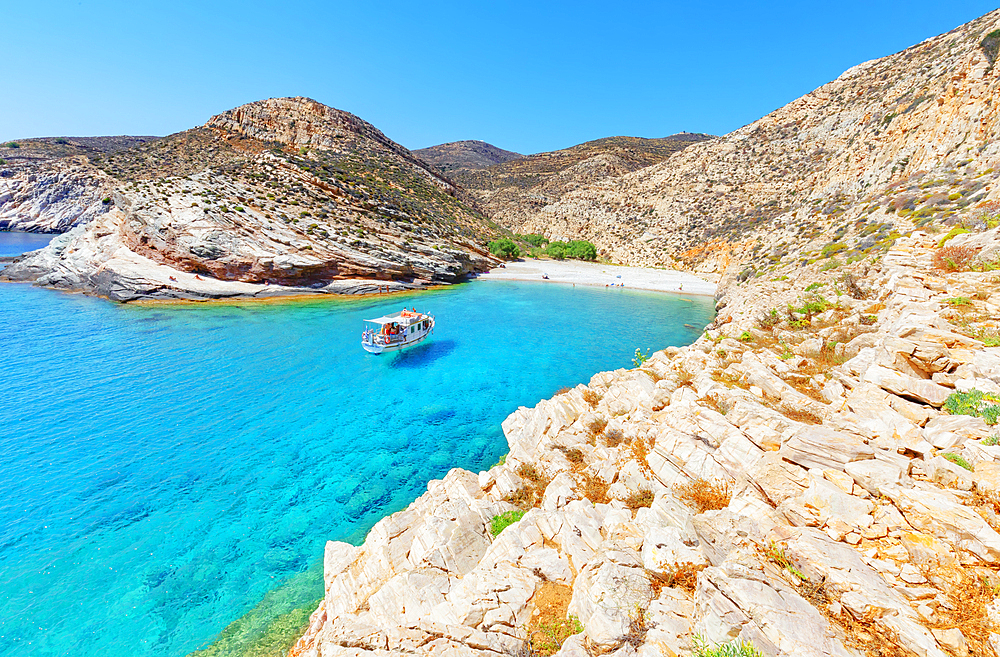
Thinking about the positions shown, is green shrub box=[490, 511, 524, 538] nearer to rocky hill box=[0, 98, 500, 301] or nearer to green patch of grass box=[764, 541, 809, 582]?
green patch of grass box=[764, 541, 809, 582]

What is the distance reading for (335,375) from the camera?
72.3ft

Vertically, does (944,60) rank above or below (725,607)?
above

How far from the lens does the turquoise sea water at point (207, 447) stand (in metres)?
9.18

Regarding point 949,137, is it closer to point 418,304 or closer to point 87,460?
point 418,304

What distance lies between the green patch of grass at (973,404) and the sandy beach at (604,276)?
44.7 metres

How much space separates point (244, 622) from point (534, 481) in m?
7.83

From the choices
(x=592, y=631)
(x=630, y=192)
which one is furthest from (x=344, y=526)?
(x=630, y=192)

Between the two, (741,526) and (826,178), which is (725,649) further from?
(826,178)

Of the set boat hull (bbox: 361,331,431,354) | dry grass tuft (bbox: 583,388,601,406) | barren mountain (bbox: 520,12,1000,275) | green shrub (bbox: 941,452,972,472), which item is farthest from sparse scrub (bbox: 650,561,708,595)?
barren mountain (bbox: 520,12,1000,275)

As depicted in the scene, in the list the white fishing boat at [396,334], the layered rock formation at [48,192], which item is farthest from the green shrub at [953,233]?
the layered rock formation at [48,192]

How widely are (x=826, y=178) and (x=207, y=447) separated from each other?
58676mm

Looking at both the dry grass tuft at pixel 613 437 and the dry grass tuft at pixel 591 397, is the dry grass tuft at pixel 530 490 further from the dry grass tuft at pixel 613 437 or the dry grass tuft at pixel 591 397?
the dry grass tuft at pixel 591 397

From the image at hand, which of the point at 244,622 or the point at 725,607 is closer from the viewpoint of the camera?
the point at 725,607

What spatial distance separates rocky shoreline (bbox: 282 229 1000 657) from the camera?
4102 mm
